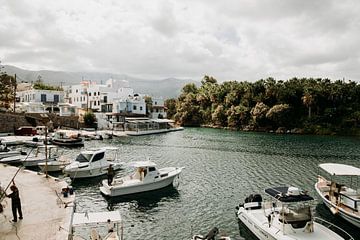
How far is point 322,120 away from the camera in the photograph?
9475 cm

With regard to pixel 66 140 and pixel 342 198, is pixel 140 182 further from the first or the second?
pixel 66 140

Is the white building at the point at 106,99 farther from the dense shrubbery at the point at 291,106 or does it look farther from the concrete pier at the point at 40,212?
the concrete pier at the point at 40,212

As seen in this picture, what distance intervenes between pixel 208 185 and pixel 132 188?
816 centimetres

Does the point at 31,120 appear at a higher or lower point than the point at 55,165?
higher

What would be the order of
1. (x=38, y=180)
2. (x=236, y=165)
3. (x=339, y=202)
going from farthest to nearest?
(x=236, y=165) → (x=38, y=180) → (x=339, y=202)

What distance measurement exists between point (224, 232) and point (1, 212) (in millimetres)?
13619

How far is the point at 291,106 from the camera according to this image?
329 feet

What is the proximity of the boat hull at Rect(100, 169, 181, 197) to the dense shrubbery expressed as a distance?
239 feet

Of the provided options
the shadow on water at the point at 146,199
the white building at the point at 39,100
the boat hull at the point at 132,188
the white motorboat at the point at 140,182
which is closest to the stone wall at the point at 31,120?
the white building at the point at 39,100

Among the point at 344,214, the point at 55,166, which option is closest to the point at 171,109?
the point at 55,166

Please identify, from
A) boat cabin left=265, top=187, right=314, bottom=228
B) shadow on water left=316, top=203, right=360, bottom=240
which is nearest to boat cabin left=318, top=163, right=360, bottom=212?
shadow on water left=316, top=203, right=360, bottom=240

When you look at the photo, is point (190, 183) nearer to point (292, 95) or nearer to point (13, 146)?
point (13, 146)

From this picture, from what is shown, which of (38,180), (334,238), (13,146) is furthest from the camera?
(13,146)

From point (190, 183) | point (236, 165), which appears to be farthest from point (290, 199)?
point (236, 165)
